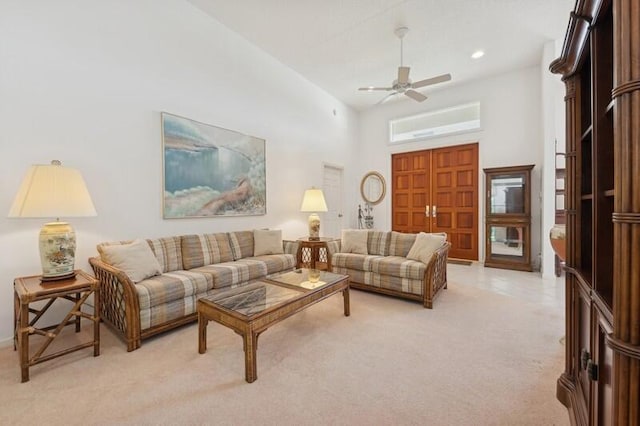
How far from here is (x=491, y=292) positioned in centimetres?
356

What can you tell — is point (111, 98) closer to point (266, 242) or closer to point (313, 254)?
point (266, 242)

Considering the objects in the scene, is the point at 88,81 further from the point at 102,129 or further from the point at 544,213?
the point at 544,213

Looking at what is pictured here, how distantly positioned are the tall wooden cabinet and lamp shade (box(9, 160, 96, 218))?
113 inches

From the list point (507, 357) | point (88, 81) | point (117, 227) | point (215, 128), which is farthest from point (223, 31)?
point (507, 357)

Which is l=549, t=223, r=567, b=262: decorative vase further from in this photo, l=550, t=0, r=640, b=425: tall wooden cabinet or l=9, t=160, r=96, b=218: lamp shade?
l=9, t=160, r=96, b=218: lamp shade

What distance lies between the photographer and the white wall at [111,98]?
2.29m

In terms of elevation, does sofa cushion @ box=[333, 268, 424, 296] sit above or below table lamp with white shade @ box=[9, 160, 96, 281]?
below

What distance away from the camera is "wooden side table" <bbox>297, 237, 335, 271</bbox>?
4.12m

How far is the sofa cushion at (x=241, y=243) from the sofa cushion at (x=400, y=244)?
1911 mm

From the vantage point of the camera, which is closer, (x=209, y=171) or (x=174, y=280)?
(x=174, y=280)

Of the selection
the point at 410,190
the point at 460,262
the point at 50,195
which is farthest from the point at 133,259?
the point at 410,190

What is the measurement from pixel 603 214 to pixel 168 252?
3346 mm

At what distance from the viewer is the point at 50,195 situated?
1964mm

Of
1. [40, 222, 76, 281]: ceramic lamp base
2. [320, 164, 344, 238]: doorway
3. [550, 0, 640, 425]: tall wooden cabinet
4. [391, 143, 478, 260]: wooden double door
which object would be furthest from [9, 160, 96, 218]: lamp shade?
[391, 143, 478, 260]: wooden double door
